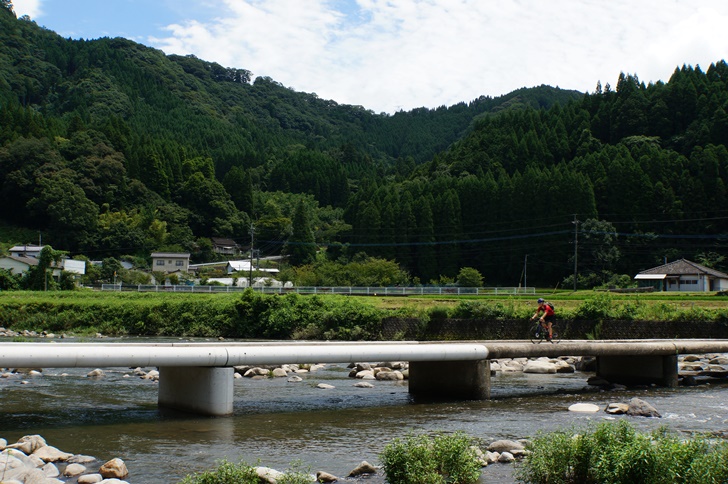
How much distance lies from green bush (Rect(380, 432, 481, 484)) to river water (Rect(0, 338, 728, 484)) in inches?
31.4

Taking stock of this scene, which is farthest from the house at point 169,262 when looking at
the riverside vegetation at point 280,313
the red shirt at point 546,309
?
the red shirt at point 546,309

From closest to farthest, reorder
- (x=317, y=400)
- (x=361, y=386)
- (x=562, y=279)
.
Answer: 1. (x=317, y=400)
2. (x=361, y=386)
3. (x=562, y=279)

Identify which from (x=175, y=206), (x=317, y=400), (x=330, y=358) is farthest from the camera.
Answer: (x=175, y=206)

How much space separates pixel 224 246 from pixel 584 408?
107198mm

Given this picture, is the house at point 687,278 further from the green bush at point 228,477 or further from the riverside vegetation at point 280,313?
the green bush at point 228,477

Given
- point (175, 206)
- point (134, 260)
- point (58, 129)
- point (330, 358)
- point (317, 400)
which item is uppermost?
point (58, 129)

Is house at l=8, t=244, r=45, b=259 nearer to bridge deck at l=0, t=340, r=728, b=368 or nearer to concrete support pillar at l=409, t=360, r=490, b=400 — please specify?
bridge deck at l=0, t=340, r=728, b=368

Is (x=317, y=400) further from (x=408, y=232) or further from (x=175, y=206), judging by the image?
(x=175, y=206)

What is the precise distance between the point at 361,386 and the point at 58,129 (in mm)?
122796

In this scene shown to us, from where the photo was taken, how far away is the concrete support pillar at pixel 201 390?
16.8 m

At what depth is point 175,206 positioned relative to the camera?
401ft

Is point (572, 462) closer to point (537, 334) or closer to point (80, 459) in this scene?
point (80, 459)

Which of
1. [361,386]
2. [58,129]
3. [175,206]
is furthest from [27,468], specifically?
[58,129]

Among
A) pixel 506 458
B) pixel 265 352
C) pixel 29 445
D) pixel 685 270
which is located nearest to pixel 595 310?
pixel 265 352
